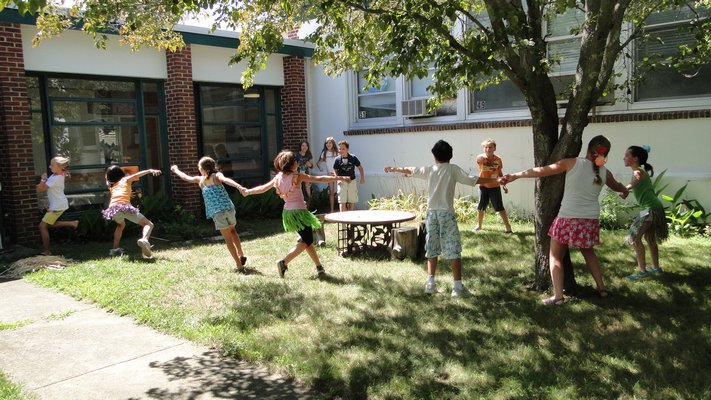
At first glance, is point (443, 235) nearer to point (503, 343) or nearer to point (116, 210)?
point (503, 343)

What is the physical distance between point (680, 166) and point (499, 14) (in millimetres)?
6016

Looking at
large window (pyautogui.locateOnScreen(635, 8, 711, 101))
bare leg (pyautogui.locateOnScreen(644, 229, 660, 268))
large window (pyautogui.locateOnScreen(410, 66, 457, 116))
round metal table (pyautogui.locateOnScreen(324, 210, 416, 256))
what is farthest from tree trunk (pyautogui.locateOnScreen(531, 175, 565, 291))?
Result: large window (pyautogui.locateOnScreen(410, 66, 457, 116))

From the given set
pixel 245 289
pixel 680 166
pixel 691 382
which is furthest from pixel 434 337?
pixel 680 166

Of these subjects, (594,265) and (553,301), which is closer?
(553,301)

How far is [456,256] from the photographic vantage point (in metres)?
6.13

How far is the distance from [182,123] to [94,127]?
1.65m

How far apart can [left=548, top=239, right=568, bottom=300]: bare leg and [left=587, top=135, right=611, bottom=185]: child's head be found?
69cm

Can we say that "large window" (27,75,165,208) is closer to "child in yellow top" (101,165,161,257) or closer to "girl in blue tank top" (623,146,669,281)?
"child in yellow top" (101,165,161,257)

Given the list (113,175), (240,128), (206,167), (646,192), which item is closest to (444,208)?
(646,192)

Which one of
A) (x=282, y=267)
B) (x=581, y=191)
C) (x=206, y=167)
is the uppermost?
(x=206, y=167)

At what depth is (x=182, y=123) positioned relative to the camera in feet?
40.2

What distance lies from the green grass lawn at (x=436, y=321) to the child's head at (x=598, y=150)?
4.04 ft

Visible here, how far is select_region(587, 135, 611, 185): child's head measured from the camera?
5.50 metres

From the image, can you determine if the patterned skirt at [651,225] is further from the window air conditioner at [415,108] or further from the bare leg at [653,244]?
the window air conditioner at [415,108]
